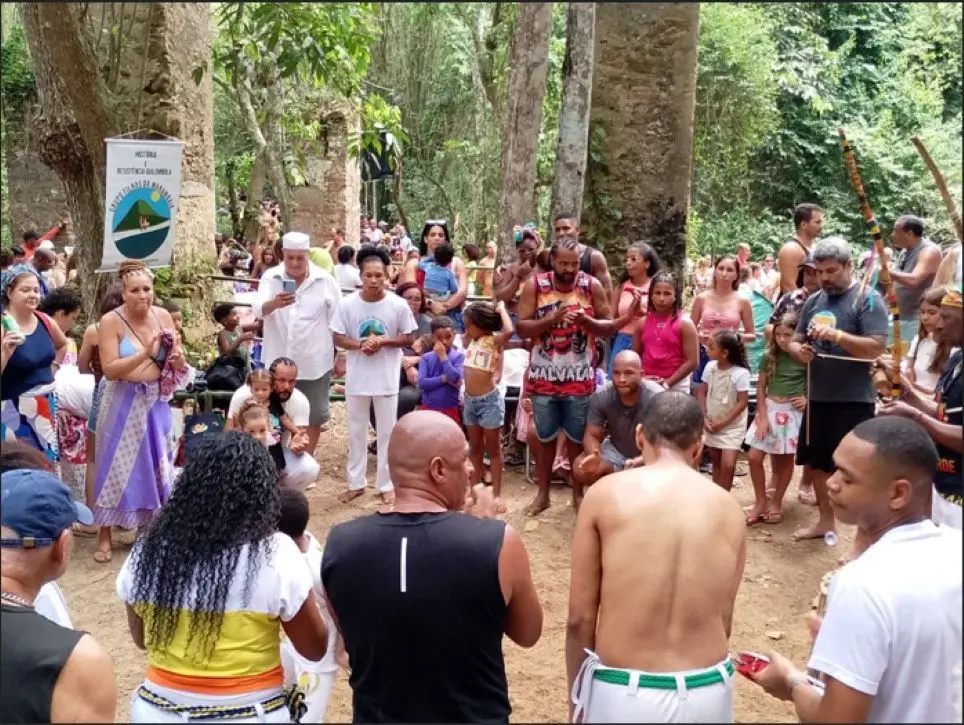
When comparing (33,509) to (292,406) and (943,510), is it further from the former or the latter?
(292,406)

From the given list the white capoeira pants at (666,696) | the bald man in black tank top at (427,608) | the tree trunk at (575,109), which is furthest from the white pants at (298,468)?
the white capoeira pants at (666,696)

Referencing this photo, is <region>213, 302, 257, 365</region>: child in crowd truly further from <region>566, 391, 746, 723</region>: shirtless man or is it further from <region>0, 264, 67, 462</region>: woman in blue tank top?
<region>566, 391, 746, 723</region>: shirtless man

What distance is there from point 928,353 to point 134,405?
4.67 m

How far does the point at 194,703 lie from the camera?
2.54 m

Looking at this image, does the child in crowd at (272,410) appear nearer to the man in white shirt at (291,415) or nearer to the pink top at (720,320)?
the man in white shirt at (291,415)

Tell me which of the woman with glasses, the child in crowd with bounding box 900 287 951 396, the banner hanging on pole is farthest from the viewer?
the woman with glasses

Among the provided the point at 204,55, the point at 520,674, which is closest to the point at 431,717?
the point at 520,674

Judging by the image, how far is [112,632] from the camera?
5066mm

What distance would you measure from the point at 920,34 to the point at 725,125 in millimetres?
11776

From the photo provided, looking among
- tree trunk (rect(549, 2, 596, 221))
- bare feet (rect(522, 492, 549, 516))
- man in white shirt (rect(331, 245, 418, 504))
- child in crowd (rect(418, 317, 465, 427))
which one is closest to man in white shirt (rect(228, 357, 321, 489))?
man in white shirt (rect(331, 245, 418, 504))

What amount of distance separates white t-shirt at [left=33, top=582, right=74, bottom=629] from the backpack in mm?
4284

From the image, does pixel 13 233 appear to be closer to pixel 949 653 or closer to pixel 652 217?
pixel 652 217

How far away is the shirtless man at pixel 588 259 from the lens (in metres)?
6.41

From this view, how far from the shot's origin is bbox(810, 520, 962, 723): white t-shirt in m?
1.97
